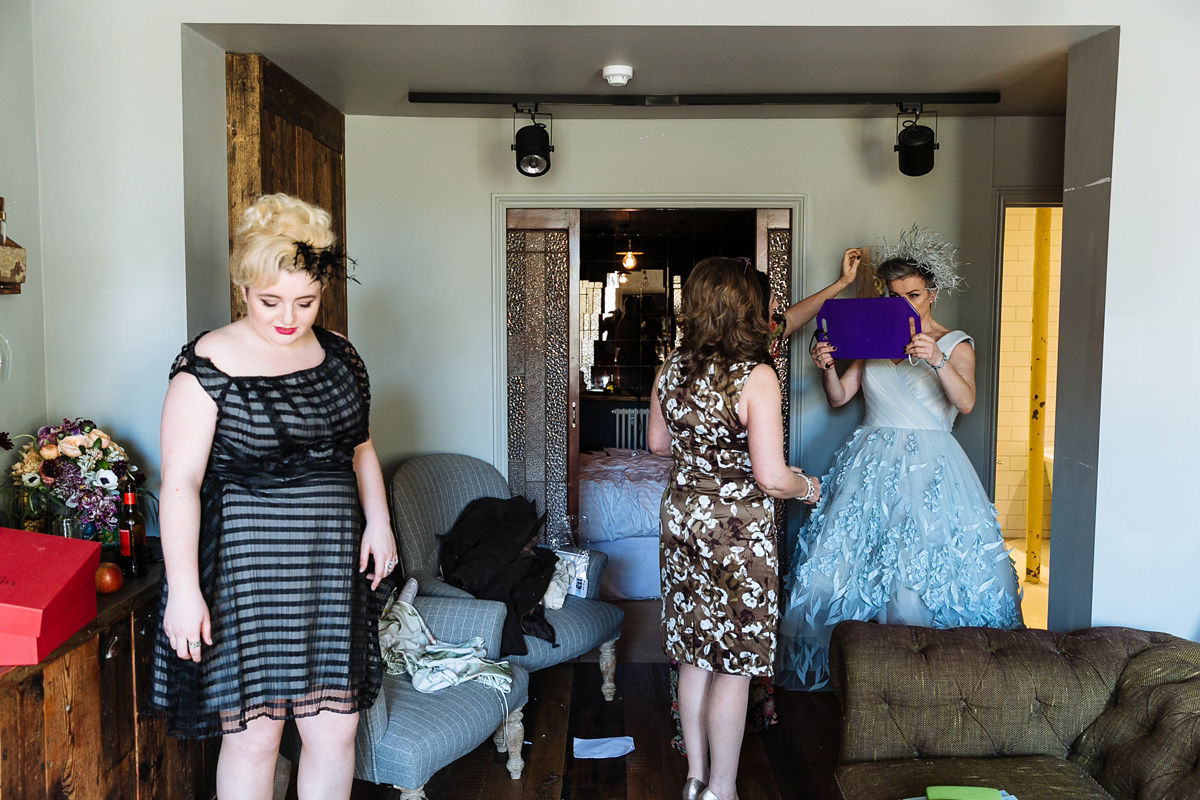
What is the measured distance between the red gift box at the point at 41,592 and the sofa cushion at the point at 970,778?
1652 millimetres

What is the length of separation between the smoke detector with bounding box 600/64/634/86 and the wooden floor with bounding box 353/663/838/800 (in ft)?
7.37

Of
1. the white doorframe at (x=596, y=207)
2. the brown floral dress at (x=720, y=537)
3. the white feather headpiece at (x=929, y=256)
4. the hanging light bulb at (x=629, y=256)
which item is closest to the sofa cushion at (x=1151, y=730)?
the brown floral dress at (x=720, y=537)

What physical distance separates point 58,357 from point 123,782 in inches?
46.2

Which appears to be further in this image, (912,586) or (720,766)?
(912,586)

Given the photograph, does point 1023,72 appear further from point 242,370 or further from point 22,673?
point 22,673

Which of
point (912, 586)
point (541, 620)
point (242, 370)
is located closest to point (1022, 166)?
point (912, 586)

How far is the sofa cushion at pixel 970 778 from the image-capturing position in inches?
68.9

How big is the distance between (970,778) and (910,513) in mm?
1093

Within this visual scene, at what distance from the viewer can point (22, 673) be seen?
1.54 m

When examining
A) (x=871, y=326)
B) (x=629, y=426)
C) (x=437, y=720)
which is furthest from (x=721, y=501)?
(x=629, y=426)

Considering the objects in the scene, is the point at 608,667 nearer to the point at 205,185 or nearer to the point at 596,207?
the point at 596,207

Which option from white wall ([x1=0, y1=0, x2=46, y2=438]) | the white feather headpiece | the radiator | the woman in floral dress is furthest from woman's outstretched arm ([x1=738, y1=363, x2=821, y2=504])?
the radiator

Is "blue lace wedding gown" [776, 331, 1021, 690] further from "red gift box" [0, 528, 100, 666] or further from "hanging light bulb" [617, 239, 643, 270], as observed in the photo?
"hanging light bulb" [617, 239, 643, 270]

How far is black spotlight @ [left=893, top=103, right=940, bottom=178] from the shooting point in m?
3.18
